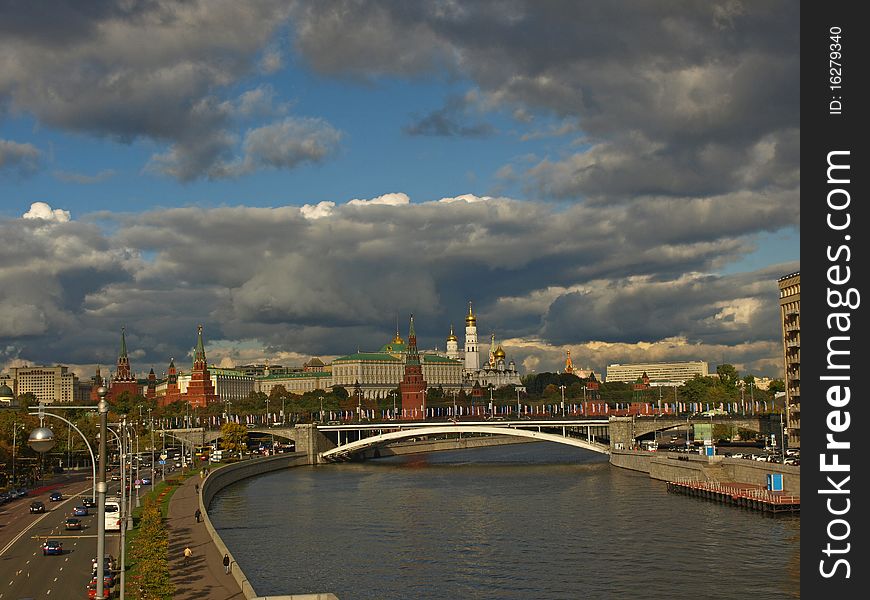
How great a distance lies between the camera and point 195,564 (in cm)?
6097

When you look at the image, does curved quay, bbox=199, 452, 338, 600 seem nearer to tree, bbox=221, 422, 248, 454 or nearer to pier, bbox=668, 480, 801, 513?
tree, bbox=221, 422, 248, 454

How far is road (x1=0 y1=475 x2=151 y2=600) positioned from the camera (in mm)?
55688

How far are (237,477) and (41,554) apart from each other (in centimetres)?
6763

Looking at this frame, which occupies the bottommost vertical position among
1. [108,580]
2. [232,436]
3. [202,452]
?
[202,452]

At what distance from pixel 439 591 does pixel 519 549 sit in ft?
49.6

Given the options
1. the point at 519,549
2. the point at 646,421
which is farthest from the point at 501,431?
the point at 519,549

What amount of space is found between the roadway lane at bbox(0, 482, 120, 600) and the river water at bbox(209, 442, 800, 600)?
33.3ft

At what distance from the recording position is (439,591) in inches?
2388

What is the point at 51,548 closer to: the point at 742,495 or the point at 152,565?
the point at 152,565

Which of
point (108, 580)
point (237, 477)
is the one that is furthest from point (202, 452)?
point (108, 580)

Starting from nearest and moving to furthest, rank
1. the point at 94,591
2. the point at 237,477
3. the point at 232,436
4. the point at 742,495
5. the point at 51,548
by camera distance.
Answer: the point at 94,591
the point at 51,548
the point at 742,495
the point at 237,477
the point at 232,436

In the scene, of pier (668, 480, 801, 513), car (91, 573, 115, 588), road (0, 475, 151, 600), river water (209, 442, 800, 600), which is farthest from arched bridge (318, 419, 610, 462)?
car (91, 573, 115, 588)
